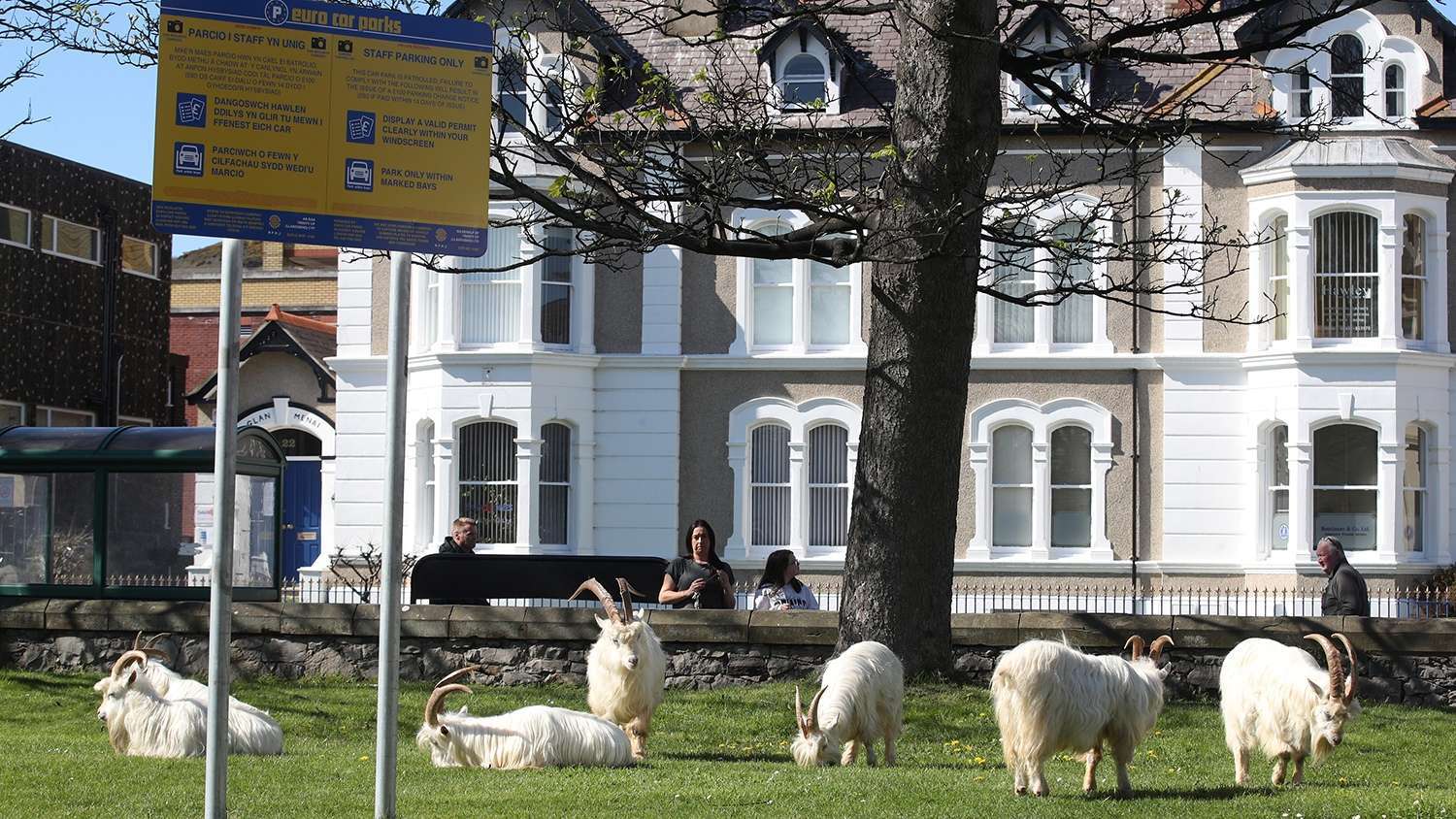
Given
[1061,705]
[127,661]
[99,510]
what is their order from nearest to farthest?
1. [1061,705]
2. [127,661]
3. [99,510]

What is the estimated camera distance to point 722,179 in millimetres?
16250

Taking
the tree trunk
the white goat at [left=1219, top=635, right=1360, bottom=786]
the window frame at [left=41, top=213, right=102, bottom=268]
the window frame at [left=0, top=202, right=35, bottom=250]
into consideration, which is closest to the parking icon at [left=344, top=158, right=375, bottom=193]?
the white goat at [left=1219, top=635, right=1360, bottom=786]

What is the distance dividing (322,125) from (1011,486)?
2470 cm

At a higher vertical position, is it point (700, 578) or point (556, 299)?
point (556, 299)

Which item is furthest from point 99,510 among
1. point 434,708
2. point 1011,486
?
point 1011,486

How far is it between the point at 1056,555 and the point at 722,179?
1695 centimetres

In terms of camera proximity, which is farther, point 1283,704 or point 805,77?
point 805,77

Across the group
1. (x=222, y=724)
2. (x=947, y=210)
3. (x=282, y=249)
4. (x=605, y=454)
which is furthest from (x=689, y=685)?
(x=282, y=249)

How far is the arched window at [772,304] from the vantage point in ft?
107

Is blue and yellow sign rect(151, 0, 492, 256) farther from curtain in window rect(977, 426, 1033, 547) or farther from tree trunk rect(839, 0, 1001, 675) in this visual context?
curtain in window rect(977, 426, 1033, 547)

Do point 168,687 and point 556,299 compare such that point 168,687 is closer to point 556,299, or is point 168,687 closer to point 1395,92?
point 556,299

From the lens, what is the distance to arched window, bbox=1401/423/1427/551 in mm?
30734

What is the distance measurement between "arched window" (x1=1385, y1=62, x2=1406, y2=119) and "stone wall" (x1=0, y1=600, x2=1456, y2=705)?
17.4 meters

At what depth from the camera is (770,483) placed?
107 ft
